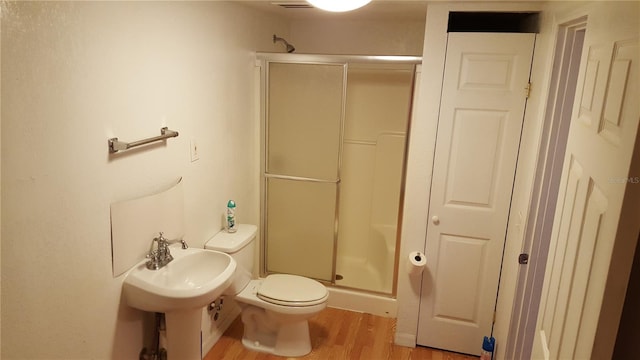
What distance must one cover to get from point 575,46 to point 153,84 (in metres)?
1.87

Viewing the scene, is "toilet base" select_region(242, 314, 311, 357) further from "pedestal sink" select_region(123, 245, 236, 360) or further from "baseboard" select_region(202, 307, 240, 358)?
"pedestal sink" select_region(123, 245, 236, 360)

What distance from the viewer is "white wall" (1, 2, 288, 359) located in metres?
1.42

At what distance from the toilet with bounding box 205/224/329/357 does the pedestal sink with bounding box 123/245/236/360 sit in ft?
1.07

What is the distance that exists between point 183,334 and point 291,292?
749mm

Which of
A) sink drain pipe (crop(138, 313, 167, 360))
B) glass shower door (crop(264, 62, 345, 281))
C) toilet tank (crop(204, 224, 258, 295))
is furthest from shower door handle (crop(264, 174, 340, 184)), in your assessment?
sink drain pipe (crop(138, 313, 167, 360))

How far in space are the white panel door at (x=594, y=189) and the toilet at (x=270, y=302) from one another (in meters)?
1.58

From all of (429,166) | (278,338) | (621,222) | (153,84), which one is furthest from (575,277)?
(278,338)

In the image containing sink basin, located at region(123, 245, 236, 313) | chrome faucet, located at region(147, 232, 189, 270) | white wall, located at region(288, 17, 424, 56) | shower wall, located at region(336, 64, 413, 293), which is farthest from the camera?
shower wall, located at region(336, 64, 413, 293)

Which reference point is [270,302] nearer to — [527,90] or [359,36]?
[527,90]

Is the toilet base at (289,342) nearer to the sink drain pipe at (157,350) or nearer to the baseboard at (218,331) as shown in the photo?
the baseboard at (218,331)

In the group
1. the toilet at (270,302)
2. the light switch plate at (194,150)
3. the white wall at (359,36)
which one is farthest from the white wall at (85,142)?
the white wall at (359,36)

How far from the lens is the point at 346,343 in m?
2.94

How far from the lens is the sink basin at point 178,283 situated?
1910 mm

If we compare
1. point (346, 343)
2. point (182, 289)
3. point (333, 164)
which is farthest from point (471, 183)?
point (182, 289)
